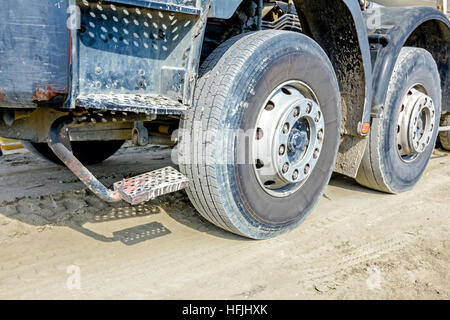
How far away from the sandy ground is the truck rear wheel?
26 centimetres

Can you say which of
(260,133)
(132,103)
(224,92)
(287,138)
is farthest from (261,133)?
(132,103)

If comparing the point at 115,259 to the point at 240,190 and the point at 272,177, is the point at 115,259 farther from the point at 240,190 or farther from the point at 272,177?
the point at 272,177

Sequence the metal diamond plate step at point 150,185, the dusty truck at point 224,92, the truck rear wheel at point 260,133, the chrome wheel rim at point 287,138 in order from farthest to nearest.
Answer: the chrome wheel rim at point 287,138 < the truck rear wheel at point 260,133 < the metal diamond plate step at point 150,185 < the dusty truck at point 224,92

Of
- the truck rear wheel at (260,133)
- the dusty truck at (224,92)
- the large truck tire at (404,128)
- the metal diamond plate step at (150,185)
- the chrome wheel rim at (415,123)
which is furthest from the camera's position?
the chrome wheel rim at (415,123)

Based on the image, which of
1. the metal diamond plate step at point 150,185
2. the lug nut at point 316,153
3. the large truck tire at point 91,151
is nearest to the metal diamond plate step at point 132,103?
the metal diamond plate step at point 150,185

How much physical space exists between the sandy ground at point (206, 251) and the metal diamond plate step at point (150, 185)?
447 mm

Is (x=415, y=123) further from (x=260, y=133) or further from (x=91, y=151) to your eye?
(x=91, y=151)

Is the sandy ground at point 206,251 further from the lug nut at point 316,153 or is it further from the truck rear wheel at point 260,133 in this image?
the lug nut at point 316,153

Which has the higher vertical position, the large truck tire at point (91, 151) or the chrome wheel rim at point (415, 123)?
the chrome wheel rim at point (415, 123)

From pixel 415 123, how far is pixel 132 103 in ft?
8.83

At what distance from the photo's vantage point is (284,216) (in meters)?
2.72

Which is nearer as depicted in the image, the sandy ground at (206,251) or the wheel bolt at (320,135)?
the sandy ground at (206,251)

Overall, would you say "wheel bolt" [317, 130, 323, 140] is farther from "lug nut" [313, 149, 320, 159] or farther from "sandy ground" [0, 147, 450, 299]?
"sandy ground" [0, 147, 450, 299]

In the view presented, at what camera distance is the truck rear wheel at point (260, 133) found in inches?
90.4
